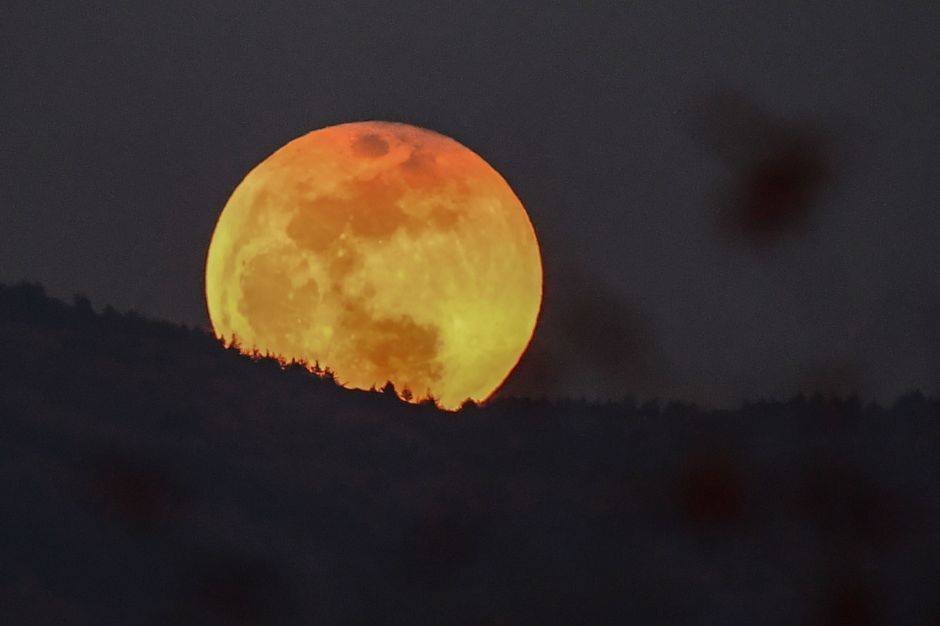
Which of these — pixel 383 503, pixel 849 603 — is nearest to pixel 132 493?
pixel 383 503

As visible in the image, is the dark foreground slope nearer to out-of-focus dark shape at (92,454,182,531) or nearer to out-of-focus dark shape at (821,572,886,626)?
out-of-focus dark shape at (92,454,182,531)

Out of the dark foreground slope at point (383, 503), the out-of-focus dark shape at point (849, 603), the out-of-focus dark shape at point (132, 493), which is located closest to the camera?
the out-of-focus dark shape at point (849, 603)

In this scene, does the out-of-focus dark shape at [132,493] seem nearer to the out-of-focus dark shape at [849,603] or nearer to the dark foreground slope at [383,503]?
the dark foreground slope at [383,503]

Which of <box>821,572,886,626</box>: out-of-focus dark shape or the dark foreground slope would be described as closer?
<box>821,572,886,626</box>: out-of-focus dark shape

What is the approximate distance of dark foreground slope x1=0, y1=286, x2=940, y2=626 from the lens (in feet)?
45.1

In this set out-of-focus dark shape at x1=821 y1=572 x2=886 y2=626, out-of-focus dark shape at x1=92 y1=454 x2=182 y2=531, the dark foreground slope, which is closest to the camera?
out-of-focus dark shape at x1=821 y1=572 x2=886 y2=626

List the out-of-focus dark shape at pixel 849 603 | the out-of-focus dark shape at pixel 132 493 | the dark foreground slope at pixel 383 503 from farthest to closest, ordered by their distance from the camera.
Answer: the out-of-focus dark shape at pixel 132 493
the dark foreground slope at pixel 383 503
the out-of-focus dark shape at pixel 849 603

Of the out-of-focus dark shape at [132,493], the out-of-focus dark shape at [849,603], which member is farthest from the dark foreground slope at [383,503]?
the out-of-focus dark shape at [849,603]

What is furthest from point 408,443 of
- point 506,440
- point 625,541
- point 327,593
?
point 327,593

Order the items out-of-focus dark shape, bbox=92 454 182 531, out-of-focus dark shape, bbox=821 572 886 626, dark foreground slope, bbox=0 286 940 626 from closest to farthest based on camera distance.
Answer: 1. out-of-focus dark shape, bbox=821 572 886 626
2. dark foreground slope, bbox=0 286 940 626
3. out-of-focus dark shape, bbox=92 454 182 531

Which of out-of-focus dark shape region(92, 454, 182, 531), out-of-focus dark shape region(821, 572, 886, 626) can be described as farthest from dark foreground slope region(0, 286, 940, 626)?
out-of-focus dark shape region(821, 572, 886, 626)

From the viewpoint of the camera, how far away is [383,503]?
1670 cm

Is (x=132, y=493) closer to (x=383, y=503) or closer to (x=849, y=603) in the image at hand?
(x=383, y=503)

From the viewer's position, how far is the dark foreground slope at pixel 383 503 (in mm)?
13734
